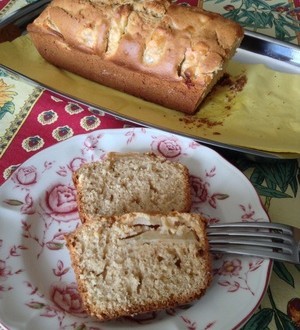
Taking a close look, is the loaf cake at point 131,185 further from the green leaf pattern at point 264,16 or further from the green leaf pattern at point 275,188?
the green leaf pattern at point 264,16

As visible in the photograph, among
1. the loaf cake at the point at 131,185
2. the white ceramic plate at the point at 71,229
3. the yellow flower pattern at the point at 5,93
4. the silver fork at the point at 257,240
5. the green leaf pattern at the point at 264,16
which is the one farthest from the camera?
the green leaf pattern at the point at 264,16

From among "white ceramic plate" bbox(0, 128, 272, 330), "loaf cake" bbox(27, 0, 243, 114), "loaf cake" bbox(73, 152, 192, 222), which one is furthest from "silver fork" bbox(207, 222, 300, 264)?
"loaf cake" bbox(27, 0, 243, 114)

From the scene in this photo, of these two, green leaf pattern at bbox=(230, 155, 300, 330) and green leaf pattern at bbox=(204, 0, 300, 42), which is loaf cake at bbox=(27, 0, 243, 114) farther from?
green leaf pattern at bbox=(204, 0, 300, 42)

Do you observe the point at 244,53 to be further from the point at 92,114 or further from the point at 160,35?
the point at 92,114

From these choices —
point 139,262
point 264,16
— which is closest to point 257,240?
point 139,262

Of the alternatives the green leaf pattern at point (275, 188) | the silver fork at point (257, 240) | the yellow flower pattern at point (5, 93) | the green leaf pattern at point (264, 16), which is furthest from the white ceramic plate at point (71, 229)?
the green leaf pattern at point (264, 16)

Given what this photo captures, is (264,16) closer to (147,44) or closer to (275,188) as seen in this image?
(147,44)
